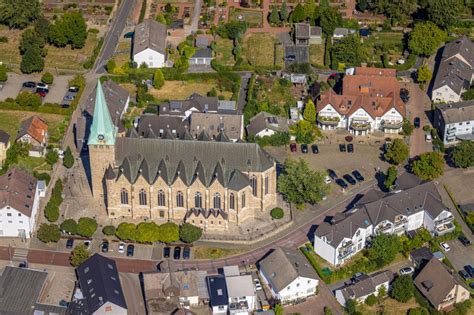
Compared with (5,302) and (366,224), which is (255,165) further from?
(5,302)

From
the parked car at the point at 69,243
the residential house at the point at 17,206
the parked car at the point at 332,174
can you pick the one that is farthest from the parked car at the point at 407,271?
the residential house at the point at 17,206

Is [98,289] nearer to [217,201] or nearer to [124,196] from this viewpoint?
[124,196]

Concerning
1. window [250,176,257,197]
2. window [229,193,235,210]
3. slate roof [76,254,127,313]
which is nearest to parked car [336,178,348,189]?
window [250,176,257,197]

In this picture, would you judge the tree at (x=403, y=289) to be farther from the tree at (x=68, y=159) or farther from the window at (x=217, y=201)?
the tree at (x=68, y=159)

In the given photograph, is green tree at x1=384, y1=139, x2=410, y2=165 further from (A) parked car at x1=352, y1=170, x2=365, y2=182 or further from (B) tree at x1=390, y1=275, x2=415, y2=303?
(B) tree at x1=390, y1=275, x2=415, y2=303

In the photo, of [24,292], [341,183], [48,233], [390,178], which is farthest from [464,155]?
[24,292]

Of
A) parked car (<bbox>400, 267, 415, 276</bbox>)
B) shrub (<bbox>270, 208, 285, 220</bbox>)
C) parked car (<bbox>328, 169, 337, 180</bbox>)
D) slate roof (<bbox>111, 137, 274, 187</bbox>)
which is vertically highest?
slate roof (<bbox>111, 137, 274, 187</bbox>)
